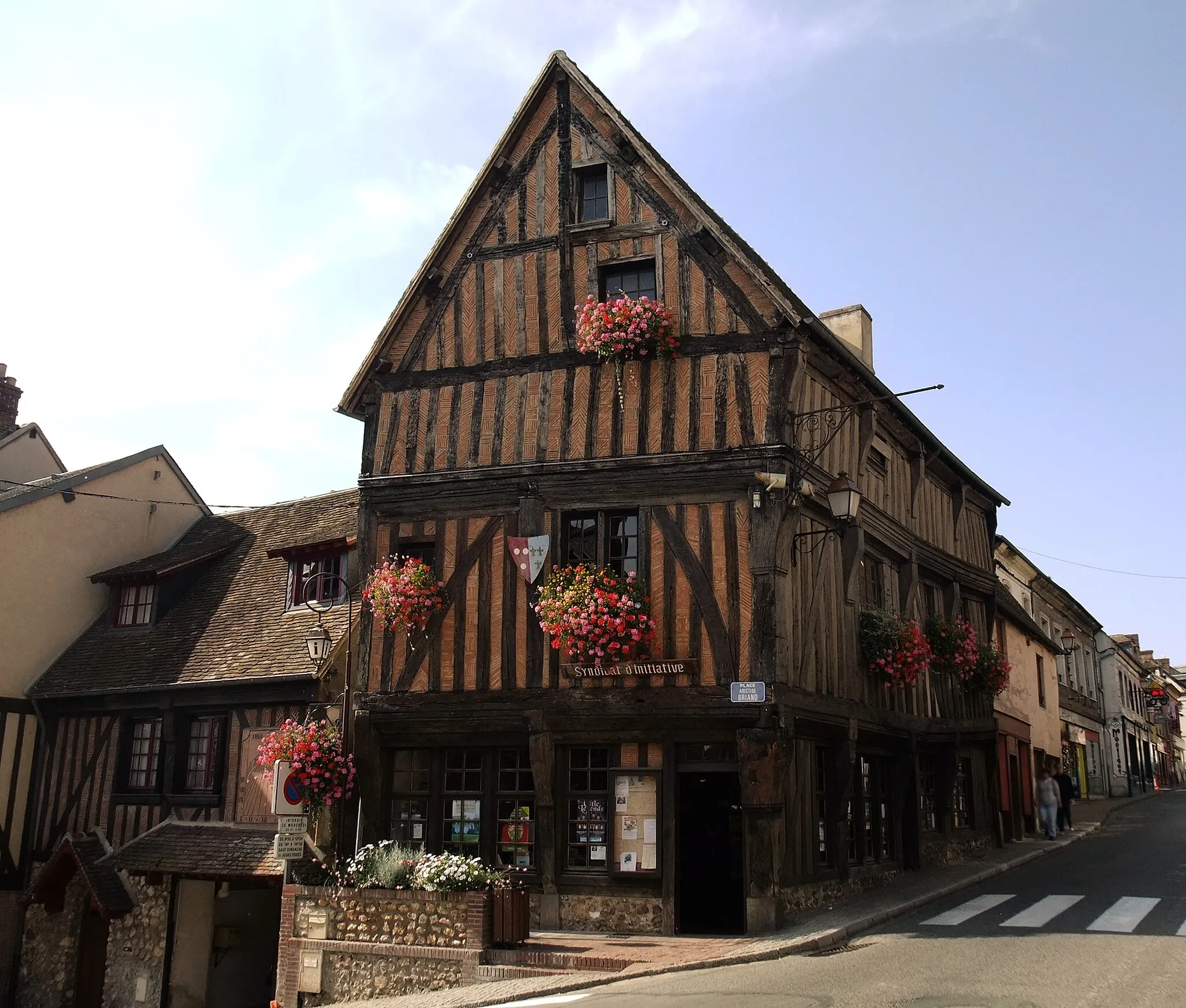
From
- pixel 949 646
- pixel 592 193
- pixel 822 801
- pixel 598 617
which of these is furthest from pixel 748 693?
pixel 592 193

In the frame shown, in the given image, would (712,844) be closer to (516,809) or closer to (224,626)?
(516,809)

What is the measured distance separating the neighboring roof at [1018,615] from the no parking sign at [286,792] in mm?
13561

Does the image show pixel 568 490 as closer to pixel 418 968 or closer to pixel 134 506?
pixel 418 968

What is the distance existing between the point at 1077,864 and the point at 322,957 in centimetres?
1060

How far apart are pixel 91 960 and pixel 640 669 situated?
10131 mm

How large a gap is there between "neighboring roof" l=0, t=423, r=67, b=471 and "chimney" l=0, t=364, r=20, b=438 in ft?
1.17

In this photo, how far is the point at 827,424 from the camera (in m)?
14.4

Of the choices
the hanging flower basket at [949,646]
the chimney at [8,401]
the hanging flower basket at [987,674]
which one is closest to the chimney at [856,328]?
the hanging flower basket at [949,646]

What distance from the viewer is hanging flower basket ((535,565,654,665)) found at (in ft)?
41.3

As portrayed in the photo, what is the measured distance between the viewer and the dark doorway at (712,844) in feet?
45.8

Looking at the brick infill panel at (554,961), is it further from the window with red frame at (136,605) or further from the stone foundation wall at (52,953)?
the window with red frame at (136,605)

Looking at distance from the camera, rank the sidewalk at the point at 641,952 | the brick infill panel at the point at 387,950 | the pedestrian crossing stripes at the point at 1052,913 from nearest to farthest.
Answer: the sidewalk at the point at 641,952
the pedestrian crossing stripes at the point at 1052,913
the brick infill panel at the point at 387,950

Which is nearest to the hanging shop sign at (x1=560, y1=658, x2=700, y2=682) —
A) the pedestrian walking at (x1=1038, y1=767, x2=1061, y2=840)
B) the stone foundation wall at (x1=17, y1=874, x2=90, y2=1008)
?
the stone foundation wall at (x1=17, y1=874, x2=90, y2=1008)

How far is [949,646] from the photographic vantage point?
57.5 feet
